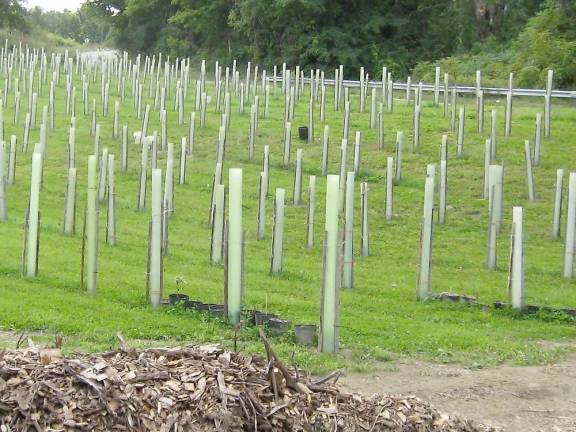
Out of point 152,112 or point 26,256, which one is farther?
point 152,112

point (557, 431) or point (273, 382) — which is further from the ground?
point (273, 382)

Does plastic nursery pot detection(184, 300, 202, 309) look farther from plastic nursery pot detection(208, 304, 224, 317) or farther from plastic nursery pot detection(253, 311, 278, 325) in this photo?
plastic nursery pot detection(253, 311, 278, 325)

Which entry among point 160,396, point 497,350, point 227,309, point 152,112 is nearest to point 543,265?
point 497,350

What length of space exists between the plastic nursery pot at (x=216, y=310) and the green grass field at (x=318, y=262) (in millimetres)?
112

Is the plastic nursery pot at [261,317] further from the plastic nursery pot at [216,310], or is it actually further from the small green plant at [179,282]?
the small green plant at [179,282]

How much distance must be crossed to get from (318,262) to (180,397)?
748cm

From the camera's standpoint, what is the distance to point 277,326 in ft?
30.9

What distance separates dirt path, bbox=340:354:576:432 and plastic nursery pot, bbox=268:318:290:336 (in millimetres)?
1071

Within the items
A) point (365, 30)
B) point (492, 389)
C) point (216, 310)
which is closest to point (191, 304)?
point (216, 310)

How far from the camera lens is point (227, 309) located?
9.68 metres

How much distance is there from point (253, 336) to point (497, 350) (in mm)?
2273

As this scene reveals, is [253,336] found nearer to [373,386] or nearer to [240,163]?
[373,386]

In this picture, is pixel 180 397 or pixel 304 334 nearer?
pixel 180 397

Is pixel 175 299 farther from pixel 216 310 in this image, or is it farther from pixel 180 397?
pixel 180 397
